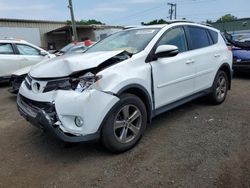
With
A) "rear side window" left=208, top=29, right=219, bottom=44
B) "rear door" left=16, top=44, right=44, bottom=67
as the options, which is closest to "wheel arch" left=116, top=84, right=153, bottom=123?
"rear side window" left=208, top=29, right=219, bottom=44

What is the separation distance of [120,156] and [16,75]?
4.43 meters

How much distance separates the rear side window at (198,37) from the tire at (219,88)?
752mm

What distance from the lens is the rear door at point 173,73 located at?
4.31 meters

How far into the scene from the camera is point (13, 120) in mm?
5520

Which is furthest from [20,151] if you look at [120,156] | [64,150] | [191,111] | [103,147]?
[191,111]

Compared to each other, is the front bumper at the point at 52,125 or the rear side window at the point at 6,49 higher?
the front bumper at the point at 52,125

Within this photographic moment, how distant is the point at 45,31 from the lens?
110 feet

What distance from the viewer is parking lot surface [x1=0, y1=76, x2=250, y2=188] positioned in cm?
319

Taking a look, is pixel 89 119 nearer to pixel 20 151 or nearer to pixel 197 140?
pixel 20 151

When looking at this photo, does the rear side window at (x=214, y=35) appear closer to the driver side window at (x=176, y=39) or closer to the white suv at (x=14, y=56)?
the driver side window at (x=176, y=39)

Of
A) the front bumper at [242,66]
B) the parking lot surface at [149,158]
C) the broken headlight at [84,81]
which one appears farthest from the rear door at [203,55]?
the front bumper at [242,66]

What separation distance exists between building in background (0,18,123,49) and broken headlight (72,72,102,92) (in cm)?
2616

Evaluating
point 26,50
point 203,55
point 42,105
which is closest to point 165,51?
point 203,55

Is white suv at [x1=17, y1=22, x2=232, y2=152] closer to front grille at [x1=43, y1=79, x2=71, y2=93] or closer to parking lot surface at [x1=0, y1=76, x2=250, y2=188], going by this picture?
front grille at [x1=43, y1=79, x2=71, y2=93]
